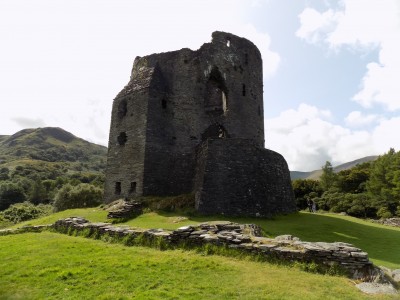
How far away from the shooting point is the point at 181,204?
21469 millimetres

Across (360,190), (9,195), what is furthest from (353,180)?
(9,195)

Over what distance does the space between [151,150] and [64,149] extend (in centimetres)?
14817

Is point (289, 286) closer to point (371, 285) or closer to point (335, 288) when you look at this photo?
point (335, 288)

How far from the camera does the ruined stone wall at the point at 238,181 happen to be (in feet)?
66.2

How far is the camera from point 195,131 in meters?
27.7

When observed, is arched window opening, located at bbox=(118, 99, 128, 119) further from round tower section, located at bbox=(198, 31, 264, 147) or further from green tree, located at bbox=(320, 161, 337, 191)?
green tree, located at bbox=(320, 161, 337, 191)

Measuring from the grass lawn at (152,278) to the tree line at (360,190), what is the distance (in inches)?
1445

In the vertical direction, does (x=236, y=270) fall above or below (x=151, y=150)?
below

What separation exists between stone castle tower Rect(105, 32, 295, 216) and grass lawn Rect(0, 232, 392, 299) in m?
11.7

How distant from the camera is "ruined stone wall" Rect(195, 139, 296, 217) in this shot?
20.2 metres

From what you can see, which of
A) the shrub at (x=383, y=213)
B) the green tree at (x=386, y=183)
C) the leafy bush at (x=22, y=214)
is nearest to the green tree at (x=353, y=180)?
the green tree at (x=386, y=183)

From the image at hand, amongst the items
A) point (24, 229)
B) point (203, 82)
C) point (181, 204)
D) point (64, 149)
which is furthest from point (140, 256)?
point (64, 149)

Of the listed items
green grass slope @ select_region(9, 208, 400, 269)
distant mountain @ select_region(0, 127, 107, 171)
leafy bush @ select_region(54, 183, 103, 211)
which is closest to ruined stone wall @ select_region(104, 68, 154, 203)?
green grass slope @ select_region(9, 208, 400, 269)

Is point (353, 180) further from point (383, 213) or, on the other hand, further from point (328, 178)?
point (383, 213)
